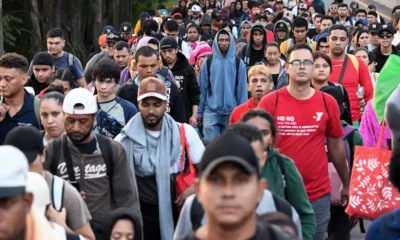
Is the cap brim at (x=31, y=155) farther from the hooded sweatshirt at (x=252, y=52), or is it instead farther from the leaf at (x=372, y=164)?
the hooded sweatshirt at (x=252, y=52)

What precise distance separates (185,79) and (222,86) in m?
0.67

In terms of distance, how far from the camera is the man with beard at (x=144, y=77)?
1140 cm

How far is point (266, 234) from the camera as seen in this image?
4.38 meters

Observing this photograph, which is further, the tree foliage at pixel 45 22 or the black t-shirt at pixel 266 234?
the tree foliage at pixel 45 22

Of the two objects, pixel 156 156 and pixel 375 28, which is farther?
pixel 375 28

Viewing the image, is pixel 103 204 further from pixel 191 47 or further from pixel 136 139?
pixel 191 47

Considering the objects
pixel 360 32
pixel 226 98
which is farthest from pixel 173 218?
pixel 360 32

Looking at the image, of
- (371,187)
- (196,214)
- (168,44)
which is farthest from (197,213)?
(168,44)

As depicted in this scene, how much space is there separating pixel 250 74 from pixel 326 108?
2.45m

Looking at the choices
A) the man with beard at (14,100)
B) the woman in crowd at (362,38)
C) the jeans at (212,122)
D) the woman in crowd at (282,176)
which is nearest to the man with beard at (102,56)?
the jeans at (212,122)

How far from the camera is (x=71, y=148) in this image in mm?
7914

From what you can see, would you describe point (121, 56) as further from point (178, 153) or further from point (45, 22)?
point (45, 22)

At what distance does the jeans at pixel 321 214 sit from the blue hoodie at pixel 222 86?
5.27m

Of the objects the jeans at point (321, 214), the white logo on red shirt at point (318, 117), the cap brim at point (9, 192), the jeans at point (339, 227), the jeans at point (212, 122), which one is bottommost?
the jeans at point (339, 227)
